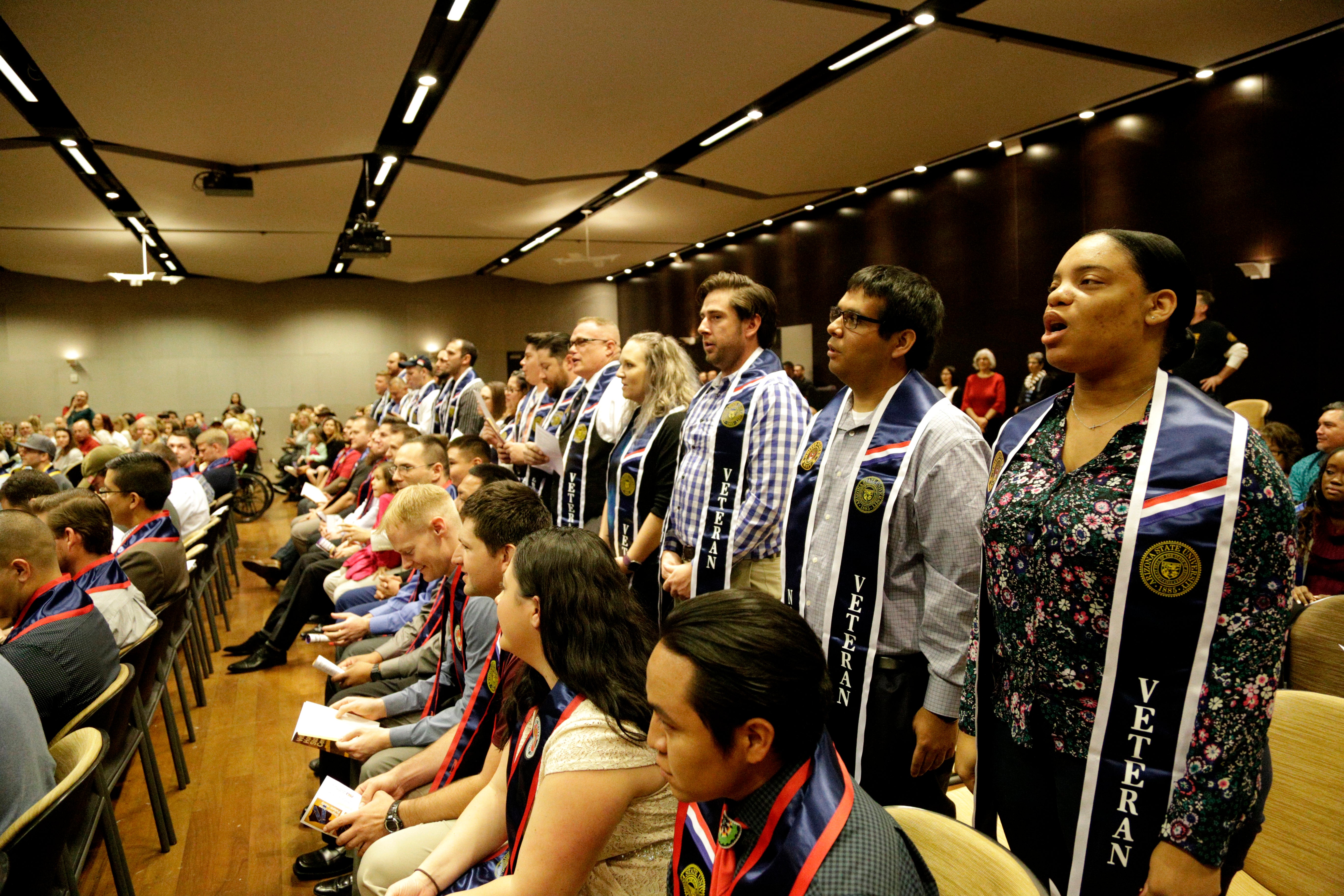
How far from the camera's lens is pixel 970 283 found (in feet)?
29.6

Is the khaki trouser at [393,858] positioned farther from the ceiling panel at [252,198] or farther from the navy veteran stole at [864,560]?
the ceiling panel at [252,198]

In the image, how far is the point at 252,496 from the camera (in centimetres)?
1036

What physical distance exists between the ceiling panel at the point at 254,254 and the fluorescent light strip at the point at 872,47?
8.70 meters

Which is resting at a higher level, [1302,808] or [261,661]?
[1302,808]

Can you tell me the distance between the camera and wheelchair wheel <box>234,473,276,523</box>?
33.5ft

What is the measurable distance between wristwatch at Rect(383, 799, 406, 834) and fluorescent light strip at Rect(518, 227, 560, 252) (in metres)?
11.5

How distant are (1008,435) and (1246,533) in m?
0.43

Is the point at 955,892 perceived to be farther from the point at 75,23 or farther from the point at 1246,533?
the point at 75,23

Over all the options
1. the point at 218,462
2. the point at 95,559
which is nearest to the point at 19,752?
the point at 95,559

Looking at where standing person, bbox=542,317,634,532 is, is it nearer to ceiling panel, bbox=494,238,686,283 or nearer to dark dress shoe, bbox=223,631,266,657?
dark dress shoe, bbox=223,631,266,657

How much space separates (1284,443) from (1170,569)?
3737 millimetres

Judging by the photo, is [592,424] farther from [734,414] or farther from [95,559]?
[95,559]

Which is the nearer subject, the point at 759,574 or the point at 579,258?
the point at 759,574

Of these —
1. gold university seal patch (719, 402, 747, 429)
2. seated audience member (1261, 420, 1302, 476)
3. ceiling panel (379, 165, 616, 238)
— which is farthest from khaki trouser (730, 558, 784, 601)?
ceiling panel (379, 165, 616, 238)
